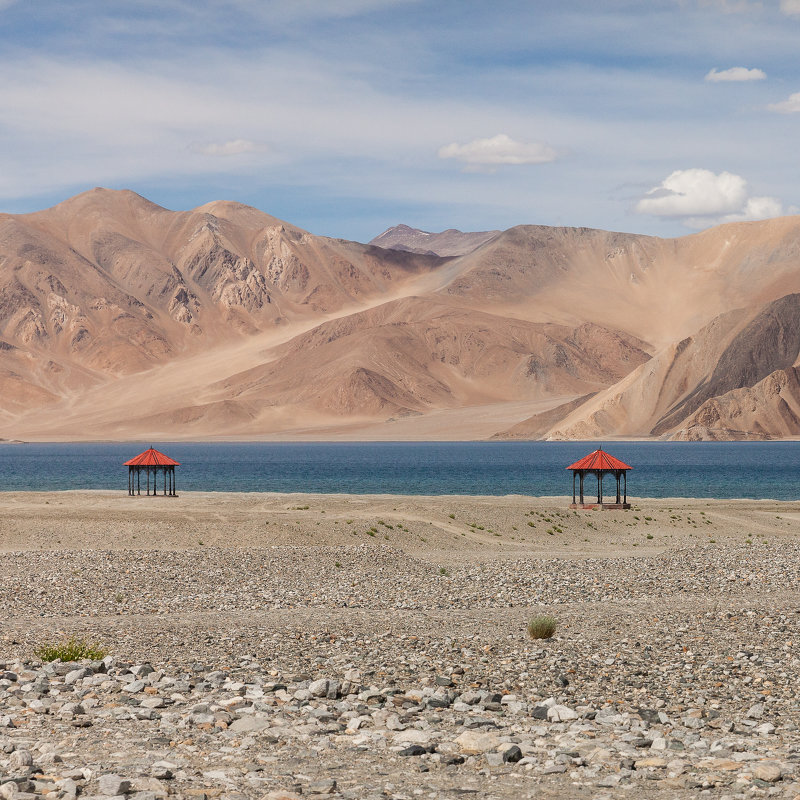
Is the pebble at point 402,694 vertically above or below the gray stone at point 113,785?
below

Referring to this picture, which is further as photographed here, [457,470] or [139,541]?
[457,470]

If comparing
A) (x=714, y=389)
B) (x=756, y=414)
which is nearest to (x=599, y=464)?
(x=756, y=414)

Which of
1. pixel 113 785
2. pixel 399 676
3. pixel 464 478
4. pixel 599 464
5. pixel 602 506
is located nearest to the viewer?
pixel 113 785

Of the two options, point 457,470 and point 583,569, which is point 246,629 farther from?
point 457,470

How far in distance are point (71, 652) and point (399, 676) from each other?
407 centimetres

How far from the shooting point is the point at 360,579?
80.5 feet

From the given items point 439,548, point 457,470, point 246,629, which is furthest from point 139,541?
point 457,470

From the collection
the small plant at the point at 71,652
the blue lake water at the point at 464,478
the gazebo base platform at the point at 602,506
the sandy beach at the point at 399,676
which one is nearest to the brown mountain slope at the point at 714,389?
the blue lake water at the point at 464,478

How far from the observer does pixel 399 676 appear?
Answer: 13.1m

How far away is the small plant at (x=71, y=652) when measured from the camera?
45.7 ft

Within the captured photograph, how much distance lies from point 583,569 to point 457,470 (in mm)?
65305

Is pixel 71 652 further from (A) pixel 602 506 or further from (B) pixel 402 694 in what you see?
(A) pixel 602 506

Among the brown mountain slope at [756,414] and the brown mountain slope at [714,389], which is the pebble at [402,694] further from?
the brown mountain slope at [714,389]

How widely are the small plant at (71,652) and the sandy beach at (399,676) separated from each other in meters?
0.34
